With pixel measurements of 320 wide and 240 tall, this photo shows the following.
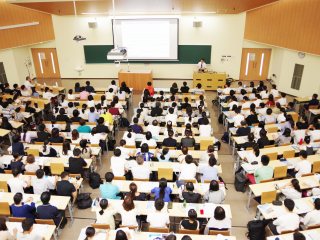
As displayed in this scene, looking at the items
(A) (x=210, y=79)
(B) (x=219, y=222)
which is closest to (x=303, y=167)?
(B) (x=219, y=222)

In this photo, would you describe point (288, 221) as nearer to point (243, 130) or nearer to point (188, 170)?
point (188, 170)

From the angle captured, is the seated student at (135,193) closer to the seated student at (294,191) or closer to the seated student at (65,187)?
the seated student at (65,187)

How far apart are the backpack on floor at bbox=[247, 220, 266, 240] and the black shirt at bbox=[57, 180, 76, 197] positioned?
4250 mm

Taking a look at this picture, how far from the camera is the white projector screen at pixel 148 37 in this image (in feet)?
54.6

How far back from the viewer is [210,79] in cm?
1648

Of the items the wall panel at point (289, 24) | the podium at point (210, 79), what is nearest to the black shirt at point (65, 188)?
the wall panel at point (289, 24)

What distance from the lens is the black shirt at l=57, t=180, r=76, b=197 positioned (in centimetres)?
687

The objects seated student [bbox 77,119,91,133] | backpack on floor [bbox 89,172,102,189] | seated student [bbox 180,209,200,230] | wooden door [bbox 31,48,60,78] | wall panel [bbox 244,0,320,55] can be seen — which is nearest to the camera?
seated student [bbox 180,209,200,230]

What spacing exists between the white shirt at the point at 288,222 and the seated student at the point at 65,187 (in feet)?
15.5

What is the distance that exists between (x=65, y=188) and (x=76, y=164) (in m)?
0.97

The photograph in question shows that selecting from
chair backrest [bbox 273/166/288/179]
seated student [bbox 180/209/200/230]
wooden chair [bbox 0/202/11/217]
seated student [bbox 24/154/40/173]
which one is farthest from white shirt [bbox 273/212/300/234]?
seated student [bbox 24/154/40/173]

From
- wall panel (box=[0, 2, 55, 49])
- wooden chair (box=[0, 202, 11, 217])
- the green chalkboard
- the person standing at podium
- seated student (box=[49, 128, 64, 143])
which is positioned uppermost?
wall panel (box=[0, 2, 55, 49])

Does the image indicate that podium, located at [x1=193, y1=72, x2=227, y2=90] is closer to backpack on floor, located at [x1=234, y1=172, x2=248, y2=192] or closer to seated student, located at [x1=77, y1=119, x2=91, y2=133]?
seated student, located at [x1=77, y1=119, x2=91, y2=133]

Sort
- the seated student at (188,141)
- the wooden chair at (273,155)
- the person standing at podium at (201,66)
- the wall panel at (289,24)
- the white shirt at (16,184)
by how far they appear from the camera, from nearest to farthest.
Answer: the white shirt at (16,184) → the wooden chair at (273,155) → the seated student at (188,141) → the wall panel at (289,24) → the person standing at podium at (201,66)
